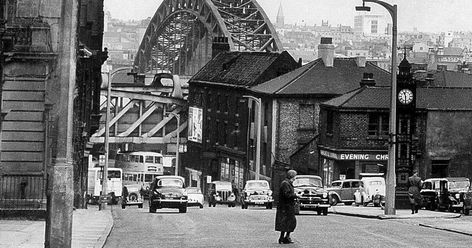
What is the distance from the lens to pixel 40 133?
132 ft

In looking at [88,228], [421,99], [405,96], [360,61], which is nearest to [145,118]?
[360,61]

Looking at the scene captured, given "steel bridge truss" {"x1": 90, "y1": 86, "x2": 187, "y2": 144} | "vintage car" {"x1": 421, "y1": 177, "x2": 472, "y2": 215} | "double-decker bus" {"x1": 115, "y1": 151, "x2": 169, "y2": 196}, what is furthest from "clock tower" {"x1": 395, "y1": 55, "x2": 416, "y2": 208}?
"steel bridge truss" {"x1": 90, "y1": 86, "x2": 187, "y2": 144}

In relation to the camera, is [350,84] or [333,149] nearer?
[333,149]

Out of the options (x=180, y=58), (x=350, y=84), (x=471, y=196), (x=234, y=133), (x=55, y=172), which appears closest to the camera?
(x=55, y=172)

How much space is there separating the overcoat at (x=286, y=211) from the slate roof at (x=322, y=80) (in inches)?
2413

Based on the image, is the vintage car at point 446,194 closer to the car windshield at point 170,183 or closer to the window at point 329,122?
the car windshield at point 170,183

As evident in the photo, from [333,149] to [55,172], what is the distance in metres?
58.3

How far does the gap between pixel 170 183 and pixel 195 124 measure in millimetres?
65899

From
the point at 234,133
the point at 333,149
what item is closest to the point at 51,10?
the point at 333,149

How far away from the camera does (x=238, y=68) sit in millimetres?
107500

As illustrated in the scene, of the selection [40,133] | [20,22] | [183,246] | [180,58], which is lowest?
[183,246]

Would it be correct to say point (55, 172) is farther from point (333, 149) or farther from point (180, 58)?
point (180, 58)

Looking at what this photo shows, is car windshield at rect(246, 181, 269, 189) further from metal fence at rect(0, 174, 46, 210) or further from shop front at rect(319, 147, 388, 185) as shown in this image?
shop front at rect(319, 147, 388, 185)

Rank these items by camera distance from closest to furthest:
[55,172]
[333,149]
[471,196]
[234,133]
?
1. [55,172]
2. [471,196]
3. [333,149]
4. [234,133]
